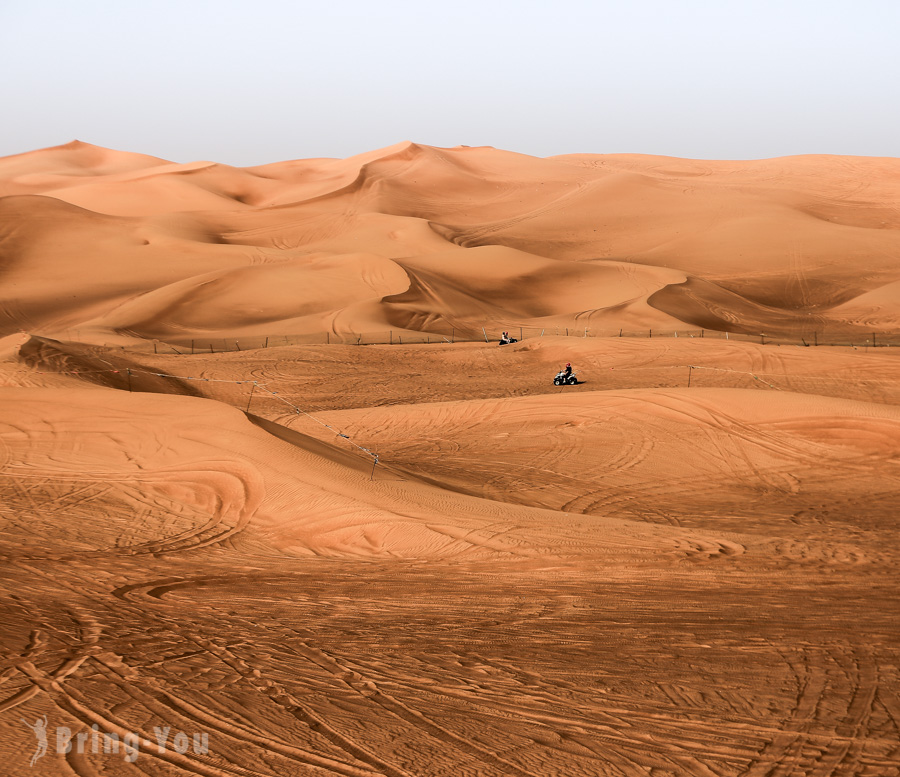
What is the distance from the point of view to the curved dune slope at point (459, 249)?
3684cm

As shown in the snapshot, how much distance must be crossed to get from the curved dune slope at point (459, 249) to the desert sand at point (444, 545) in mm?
775

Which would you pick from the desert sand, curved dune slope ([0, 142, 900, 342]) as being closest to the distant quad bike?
the desert sand

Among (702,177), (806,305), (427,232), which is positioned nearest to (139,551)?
(806,305)

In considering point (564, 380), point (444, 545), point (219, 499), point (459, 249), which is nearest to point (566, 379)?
point (564, 380)

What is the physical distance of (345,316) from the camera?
111 ft

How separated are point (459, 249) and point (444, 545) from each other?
38.2 metres

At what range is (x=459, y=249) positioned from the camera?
155ft

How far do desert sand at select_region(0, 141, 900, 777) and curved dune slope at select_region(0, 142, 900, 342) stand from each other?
30.5 inches

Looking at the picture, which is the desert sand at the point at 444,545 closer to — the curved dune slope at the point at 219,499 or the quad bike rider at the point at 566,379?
the curved dune slope at the point at 219,499

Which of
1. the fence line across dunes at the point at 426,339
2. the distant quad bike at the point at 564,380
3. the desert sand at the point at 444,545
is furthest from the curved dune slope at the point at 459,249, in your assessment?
the distant quad bike at the point at 564,380

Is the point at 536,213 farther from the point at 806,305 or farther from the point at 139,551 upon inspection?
the point at 139,551

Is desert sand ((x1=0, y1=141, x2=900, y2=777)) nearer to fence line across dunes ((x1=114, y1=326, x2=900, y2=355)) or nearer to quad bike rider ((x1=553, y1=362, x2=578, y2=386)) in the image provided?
fence line across dunes ((x1=114, y1=326, x2=900, y2=355))

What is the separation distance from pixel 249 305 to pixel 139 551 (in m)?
28.7

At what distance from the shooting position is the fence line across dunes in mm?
30281
